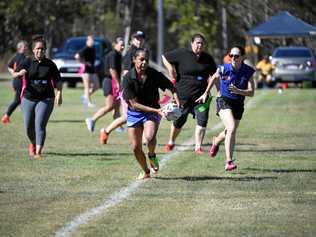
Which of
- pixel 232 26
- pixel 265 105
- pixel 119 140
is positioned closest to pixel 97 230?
pixel 119 140

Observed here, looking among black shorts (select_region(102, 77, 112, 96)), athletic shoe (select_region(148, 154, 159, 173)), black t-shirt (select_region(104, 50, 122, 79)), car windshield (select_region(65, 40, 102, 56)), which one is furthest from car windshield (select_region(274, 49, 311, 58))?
athletic shoe (select_region(148, 154, 159, 173))

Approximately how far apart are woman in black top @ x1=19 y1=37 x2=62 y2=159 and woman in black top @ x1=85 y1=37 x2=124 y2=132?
3514 mm

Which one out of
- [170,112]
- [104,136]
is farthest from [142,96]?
[104,136]

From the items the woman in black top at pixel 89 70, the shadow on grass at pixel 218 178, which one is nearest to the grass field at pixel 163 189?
the shadow on grass at pixel 218 178

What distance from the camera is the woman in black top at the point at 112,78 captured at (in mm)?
18328

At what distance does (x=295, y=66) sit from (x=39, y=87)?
28081 mm

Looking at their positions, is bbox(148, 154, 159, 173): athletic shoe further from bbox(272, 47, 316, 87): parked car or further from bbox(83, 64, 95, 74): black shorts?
bbox(272, 47, 316, 87): parked car

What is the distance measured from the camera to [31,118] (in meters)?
15.0

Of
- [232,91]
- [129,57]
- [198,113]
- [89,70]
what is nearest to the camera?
[232,91]

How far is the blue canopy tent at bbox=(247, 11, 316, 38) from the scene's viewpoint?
34188mm

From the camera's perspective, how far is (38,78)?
1475 cm

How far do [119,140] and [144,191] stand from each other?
268 inches

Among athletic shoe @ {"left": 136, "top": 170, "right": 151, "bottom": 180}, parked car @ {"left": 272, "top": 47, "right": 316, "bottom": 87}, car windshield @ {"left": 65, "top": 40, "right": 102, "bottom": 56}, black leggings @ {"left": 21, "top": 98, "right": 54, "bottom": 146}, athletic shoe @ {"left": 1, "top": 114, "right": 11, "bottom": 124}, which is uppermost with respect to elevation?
black leggings @ {"left": 21, "top": 98, "right": 54, "bottom": 146}

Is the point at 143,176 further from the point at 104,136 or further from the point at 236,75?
the point at 104,136
